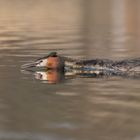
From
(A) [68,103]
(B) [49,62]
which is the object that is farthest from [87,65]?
(A) [68,103]

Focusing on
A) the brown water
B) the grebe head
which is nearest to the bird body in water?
the grebe head

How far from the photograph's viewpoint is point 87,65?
1446cm

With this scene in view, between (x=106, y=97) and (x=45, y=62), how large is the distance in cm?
322

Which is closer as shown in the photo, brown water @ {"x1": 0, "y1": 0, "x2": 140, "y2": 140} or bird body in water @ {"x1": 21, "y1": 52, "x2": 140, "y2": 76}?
brown water @ {"x1": 0, "y1": 0, "x2": 140, "y2": 140}

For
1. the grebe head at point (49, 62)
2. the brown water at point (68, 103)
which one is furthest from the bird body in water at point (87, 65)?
the brown water at point (68, 103)

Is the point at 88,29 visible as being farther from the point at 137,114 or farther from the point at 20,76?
the point at 137,114

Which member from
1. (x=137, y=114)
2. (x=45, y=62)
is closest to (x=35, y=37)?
(x=45, y=62)

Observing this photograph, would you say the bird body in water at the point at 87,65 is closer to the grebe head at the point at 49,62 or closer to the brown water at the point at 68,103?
the grebe head at the point at 49,62

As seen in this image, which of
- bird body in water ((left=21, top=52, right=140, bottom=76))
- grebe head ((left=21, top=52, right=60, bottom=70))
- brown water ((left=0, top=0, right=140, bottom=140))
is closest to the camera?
brown water ((left=0, top=0, right=140, bottom=140))

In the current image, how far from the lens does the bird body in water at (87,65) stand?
13984mm

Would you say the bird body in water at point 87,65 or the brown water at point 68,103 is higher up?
the bird body in water at point 87,65

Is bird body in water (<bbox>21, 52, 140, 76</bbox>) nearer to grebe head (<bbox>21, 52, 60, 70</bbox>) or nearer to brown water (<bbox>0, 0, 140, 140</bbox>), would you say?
grebe head (<bbox>21, 52, 60, 70</bbox>)

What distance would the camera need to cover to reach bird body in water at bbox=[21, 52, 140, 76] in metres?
14.0

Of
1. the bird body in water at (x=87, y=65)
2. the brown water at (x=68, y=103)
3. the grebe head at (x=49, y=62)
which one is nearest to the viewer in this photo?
the brown water at (x=68, y=103)
